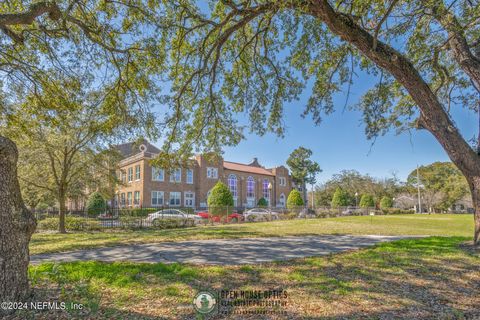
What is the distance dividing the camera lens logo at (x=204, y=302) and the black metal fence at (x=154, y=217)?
13.0 m

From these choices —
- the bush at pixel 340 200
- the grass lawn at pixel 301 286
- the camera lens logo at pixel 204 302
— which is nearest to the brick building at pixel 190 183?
the bush at pixel 340 200

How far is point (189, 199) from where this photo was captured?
107 ft

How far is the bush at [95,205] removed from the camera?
894 inches

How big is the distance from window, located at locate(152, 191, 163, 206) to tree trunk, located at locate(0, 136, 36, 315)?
2651 cm

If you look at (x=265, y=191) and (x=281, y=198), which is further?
(x=281, y=198)

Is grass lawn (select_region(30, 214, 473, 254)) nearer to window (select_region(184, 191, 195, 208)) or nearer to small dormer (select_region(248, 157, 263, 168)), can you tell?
window (select_region(184, 191, 195, 208))

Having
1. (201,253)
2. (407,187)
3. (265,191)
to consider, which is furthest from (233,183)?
(407,187)

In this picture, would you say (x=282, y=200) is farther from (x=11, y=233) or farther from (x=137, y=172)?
(x=11, y=233)

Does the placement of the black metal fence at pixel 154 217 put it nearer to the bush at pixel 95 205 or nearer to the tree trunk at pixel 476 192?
the bush at pixel 95 205

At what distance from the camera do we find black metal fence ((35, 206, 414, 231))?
15.5 meters

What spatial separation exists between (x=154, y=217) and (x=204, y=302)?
52.9ft

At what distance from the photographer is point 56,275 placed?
4348 millimetres

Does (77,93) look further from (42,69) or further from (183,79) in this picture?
(183,79)

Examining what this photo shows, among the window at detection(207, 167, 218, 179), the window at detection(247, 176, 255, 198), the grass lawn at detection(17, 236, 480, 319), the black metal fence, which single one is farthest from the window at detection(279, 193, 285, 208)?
the grass lawn at detection(17, 236, 480, 319)
